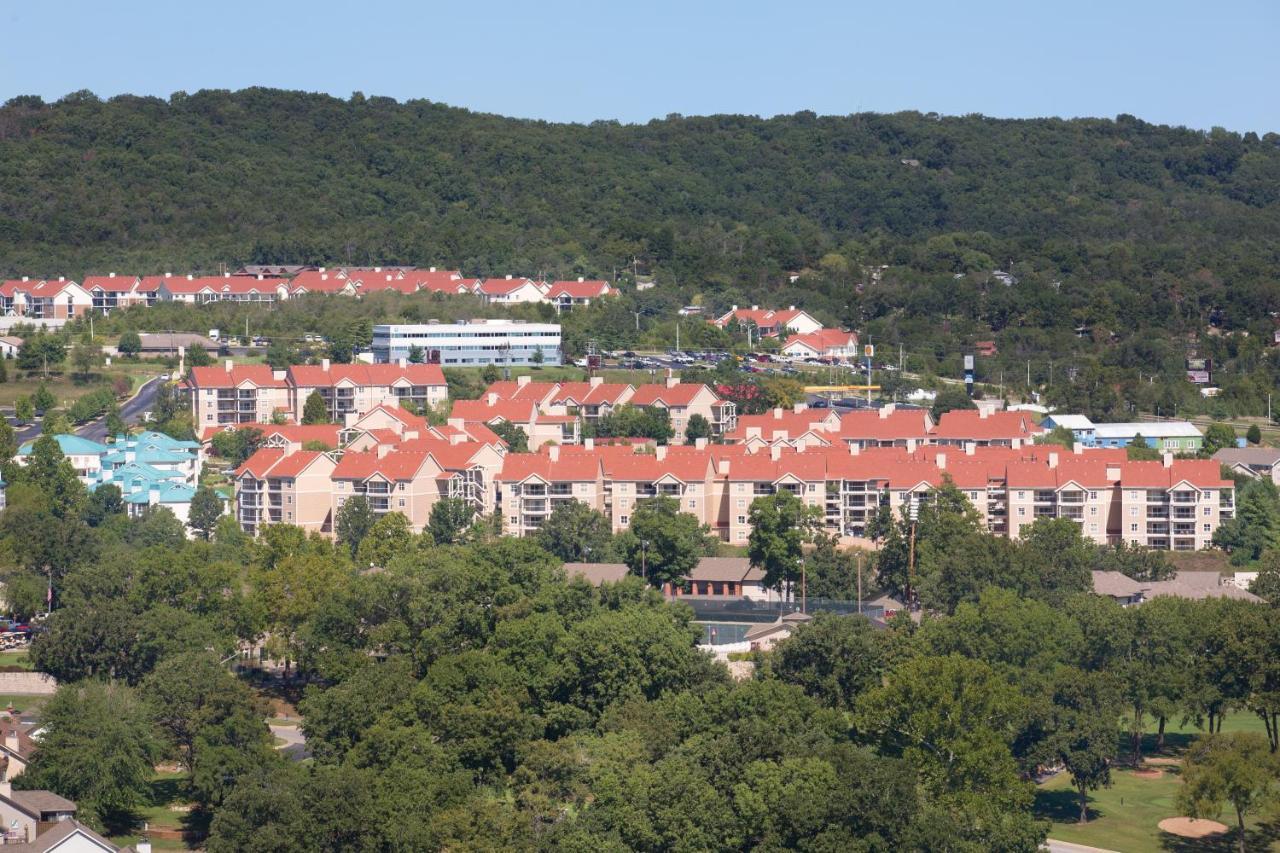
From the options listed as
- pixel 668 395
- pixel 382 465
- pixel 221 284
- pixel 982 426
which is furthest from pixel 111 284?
pixel 982 426

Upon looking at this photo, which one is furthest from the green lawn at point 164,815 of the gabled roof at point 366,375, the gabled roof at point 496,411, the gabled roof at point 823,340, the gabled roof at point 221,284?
the gabled roof at point 221,284

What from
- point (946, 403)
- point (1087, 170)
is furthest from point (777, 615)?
point (1087, 170)

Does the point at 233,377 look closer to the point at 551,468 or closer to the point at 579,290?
the point at 551,468

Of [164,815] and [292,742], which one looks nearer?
[164,815]

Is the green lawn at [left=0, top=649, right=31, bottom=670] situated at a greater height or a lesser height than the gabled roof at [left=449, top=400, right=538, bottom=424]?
lesser

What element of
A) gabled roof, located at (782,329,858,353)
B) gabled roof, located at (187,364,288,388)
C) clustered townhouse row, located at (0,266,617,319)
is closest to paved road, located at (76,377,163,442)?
gabled roof, located at (187,364,288,388)

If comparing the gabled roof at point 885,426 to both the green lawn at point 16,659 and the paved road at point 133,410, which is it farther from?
the green lawn at point 16,659

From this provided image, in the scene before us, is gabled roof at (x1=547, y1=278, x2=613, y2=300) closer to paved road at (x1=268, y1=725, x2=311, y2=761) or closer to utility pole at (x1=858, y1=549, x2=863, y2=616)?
utility pole at (x1=858, y1=549, x2=863, y2=616)
